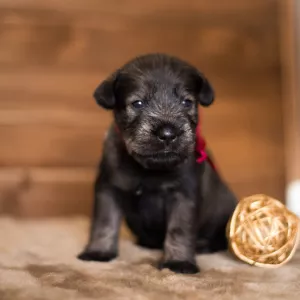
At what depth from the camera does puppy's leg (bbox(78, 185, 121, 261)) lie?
1.76 meters

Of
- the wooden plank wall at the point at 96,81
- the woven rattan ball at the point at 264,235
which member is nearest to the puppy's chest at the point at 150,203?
the woven rattan ball at the point at 264,235

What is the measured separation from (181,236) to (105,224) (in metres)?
0.27

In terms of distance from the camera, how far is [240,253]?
162 centimetres

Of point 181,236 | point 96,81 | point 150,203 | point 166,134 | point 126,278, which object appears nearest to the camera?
point 126,278

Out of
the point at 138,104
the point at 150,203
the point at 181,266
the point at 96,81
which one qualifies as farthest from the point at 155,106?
Result: the point at 96,81

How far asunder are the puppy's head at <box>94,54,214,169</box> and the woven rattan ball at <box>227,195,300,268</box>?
269 mm

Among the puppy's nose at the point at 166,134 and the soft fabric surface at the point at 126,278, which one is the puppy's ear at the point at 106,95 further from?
the soft fabric surface at the point at 126,278

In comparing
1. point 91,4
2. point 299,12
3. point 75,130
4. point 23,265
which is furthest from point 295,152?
point 23,265

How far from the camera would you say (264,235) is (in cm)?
162

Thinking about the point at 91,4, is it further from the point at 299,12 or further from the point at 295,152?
the point at 295,152

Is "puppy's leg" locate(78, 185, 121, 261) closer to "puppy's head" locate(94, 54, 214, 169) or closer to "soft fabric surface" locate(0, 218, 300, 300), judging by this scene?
"soft fabric surface" locate(0, 218, 300, 300)

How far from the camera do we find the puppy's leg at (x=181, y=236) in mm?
1607

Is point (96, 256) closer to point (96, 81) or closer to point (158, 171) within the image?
point (158, 171)

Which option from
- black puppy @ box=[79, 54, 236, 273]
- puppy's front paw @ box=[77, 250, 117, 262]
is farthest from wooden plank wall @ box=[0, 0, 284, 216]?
puppy's front paw @ box=[77, 250, 117, 262]
